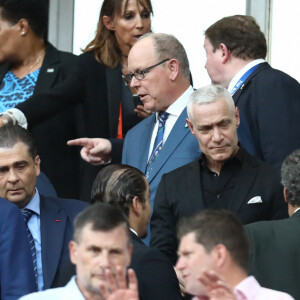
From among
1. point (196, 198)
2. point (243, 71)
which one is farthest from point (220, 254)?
point (243, 71)

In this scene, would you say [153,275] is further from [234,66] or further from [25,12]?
[25,12]

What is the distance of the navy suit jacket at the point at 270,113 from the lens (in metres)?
6.20

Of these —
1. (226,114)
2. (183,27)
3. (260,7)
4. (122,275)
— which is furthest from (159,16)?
(122,275)

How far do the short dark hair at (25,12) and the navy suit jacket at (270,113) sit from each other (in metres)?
1.58

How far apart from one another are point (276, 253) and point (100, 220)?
926mm

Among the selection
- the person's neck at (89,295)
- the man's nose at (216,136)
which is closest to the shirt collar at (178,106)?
the man's nose at (216,136)

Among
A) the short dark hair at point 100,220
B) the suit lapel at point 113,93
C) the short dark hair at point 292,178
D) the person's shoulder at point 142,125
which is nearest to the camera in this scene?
the short dark hair at point 100,220

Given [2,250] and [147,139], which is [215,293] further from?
[147,139]

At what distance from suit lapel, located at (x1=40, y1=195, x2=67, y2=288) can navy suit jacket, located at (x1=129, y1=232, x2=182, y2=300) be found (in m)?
0.77

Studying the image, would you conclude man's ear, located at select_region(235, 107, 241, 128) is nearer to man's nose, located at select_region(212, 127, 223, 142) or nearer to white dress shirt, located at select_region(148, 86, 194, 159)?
man's nose, located at select_region(212, 127, 223, 142)

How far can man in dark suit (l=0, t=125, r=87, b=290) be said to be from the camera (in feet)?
19.1

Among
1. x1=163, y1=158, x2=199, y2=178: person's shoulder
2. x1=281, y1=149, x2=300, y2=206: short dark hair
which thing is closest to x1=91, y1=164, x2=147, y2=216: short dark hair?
x1=163, y1=158, x2=199, y2=178: person's shoulder

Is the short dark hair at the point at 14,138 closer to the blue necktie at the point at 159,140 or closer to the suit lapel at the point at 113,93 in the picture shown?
the blue necktie at the point at 159,140

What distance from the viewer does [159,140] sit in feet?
21.3
